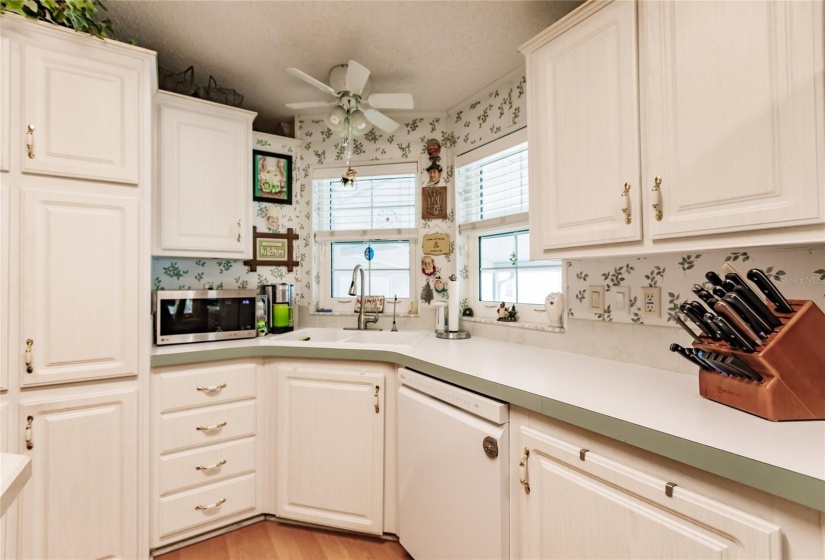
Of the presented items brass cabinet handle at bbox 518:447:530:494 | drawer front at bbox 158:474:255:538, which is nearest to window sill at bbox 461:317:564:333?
brass cabinet handle at bbox 518:447:530:494

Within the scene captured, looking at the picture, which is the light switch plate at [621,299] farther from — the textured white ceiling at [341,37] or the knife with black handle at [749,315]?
the textured white ceiling at [341,37]

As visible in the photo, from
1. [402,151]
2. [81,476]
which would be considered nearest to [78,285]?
[81,476]

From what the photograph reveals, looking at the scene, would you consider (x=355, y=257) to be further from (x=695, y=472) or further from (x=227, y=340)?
(x=695, y=472)

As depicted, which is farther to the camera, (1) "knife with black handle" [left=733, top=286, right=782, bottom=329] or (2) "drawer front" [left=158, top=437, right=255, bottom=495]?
(2) "drawer front" [left=158, top=437, right=255, bottom=495]

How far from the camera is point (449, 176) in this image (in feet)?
8.18

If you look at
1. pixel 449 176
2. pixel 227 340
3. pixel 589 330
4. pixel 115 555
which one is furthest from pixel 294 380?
pixel 449 176

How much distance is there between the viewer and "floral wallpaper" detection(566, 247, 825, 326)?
106cm

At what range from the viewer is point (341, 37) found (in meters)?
1.83

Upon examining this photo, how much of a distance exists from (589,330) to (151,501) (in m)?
2.09

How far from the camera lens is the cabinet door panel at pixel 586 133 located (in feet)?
3.92

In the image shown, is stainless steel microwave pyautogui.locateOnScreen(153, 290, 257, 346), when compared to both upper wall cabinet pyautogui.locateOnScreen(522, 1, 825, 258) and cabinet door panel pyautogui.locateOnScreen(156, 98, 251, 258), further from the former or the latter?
upper wall cabinet pyautogui.locateOnScreen(522, 1, 825, 258)

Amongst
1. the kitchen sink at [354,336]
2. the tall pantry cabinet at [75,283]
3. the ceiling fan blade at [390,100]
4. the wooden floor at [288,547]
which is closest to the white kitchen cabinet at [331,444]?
the wooden floor at [288,547]

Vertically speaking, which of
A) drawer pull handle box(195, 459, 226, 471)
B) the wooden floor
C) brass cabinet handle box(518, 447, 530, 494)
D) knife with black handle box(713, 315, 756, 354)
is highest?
knife with black handle box(713, 315, 756, 354)

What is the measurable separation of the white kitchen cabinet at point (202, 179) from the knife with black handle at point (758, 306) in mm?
2174
